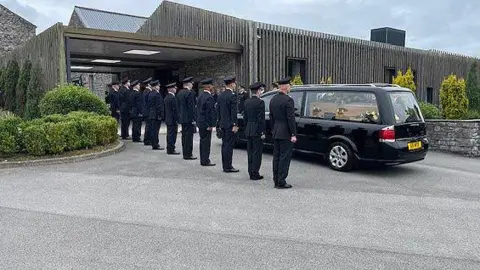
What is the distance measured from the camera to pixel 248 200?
628 centimetres

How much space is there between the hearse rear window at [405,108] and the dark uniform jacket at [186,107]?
424cm

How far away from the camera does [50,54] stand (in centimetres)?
1370

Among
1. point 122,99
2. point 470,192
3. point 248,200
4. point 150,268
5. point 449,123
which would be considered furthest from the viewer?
point 122,99

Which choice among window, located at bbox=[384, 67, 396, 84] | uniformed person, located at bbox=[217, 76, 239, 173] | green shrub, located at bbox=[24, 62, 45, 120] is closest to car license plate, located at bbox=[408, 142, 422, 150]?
uniformed person, located at bbox=[217, 76, 239, 173]

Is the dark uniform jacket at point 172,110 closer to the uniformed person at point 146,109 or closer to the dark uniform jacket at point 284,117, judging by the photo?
the uniformed person at point 146,109

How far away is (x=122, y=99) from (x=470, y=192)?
9725mm

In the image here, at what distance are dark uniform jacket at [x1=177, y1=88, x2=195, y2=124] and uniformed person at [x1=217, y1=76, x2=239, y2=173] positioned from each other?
4.40 feet

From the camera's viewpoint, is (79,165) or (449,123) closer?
(79,165)

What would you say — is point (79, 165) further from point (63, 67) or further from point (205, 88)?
point (63, 67)

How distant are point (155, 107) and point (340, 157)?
509 centimetres

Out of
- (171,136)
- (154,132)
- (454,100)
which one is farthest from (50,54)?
(454,100)

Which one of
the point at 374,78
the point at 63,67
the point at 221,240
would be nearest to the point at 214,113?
the point at 221,240

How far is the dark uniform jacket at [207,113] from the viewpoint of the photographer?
8.66 m

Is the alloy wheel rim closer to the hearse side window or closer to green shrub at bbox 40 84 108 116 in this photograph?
the hearse side window
